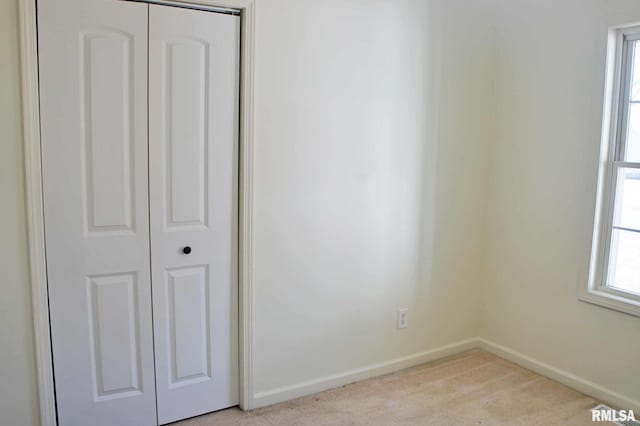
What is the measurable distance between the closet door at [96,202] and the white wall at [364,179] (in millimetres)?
569

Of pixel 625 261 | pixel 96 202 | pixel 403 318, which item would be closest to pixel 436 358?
pixel 403 318

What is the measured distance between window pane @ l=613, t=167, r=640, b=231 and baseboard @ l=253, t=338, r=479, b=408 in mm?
1253

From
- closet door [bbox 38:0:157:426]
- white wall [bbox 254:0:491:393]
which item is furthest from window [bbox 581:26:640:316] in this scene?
closet door [bbox 38:0:157:426]

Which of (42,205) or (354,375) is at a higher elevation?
(42,205)

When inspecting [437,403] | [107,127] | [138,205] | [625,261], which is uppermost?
[107,127]

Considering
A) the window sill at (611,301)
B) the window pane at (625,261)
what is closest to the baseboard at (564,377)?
the window sill at (611,301)

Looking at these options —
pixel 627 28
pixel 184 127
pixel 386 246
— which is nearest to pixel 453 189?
pixel 386 246

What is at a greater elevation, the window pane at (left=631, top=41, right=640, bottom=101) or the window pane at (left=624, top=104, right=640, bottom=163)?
the window pane at (left=631, top=41, right=640, bottom=101)

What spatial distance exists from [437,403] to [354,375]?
49 cm

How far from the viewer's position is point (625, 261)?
2.75m

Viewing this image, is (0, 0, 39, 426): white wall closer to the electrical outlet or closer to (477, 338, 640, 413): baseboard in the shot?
the electrical outlet

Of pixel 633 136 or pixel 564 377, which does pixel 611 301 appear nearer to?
pixel 564 377

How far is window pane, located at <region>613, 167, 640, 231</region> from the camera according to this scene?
106 inches

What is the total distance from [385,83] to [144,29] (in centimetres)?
131
